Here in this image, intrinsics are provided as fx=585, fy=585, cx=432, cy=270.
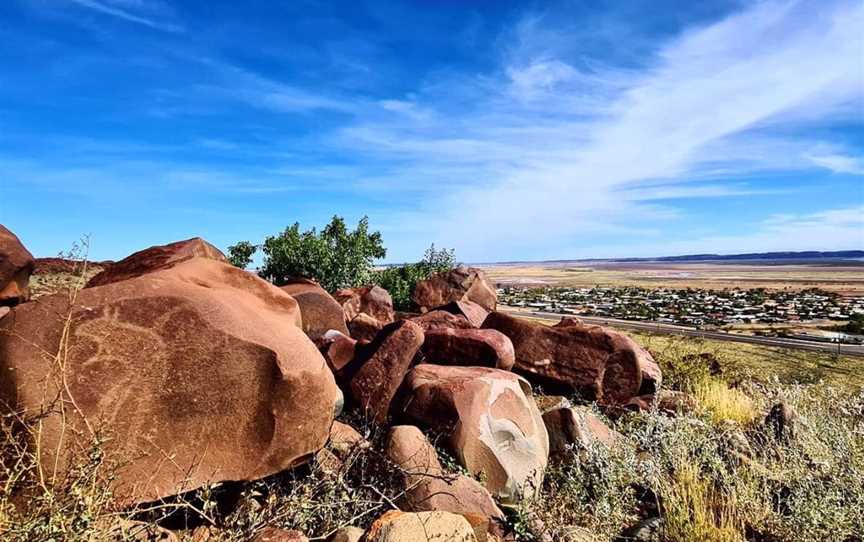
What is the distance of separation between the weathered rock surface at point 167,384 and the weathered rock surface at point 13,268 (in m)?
2.96

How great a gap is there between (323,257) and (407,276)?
3684mm

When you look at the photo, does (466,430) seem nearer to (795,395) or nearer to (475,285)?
(795,395)

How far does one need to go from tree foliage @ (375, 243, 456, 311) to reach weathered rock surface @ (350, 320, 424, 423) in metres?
10.5

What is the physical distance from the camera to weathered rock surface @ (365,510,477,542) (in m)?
4.38

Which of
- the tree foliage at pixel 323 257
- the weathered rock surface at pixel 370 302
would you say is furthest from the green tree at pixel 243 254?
the weathered rock surface at pixel 370 302

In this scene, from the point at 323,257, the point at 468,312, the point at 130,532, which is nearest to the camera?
the point at 130,532

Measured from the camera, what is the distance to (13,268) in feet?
24.2

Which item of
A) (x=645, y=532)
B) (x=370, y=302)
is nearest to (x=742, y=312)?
(x=370, y=302)

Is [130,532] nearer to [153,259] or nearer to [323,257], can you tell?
[153,259]

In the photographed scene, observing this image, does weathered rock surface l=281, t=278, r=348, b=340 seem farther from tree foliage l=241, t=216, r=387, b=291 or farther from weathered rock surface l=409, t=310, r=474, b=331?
tree foliage l=241, t=216, r=387, b=291

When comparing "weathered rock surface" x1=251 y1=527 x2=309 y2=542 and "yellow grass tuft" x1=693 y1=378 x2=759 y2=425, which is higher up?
"weathered rock surface" x1=251 y1=527 x2=309 y2=542

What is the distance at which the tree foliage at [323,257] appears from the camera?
18.9 m

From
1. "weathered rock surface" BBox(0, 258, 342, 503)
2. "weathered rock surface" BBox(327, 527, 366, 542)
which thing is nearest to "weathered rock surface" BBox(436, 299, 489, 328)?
"weathered rock surface" BBox(0, 258, 342, 503)

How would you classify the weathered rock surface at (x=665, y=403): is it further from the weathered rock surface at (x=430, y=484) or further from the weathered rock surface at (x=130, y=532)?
the weathered rock surface at (x=130, y=532)
